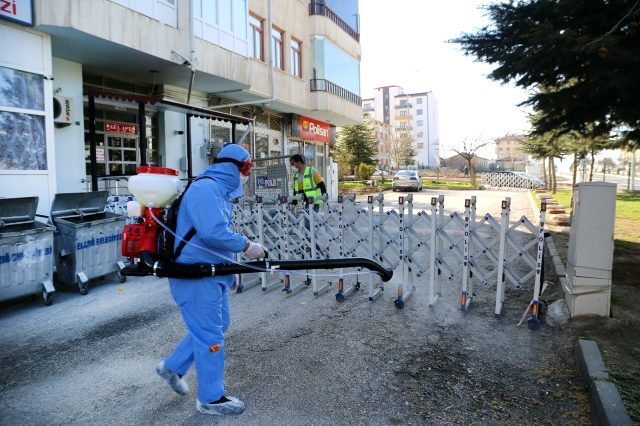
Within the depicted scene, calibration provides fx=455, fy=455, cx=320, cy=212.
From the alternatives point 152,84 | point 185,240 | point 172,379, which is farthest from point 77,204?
point 152,84

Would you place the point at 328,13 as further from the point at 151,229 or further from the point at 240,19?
the point at 151,229

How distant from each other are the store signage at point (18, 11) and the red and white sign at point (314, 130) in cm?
1304

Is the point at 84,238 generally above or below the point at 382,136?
below

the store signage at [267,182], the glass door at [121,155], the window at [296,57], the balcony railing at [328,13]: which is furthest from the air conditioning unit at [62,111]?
the balcony railing at [328,13]

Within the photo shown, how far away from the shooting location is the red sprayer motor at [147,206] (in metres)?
3.27

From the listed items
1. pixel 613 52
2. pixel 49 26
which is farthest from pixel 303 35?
pixel 613 52

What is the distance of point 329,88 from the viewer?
1955 cm

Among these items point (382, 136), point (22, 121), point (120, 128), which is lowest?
point (22, 121)

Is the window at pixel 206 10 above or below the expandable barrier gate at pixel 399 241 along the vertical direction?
above

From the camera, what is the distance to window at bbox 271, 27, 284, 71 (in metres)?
16.8

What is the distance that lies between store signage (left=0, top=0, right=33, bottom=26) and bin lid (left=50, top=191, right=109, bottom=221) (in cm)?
301

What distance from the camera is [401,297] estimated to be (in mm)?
5684

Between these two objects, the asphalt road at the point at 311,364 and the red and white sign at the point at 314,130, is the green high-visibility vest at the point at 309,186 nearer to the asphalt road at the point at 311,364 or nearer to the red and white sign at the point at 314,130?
the asphalt road at the point at 311,364

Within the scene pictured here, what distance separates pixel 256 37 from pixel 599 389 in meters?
15.3
